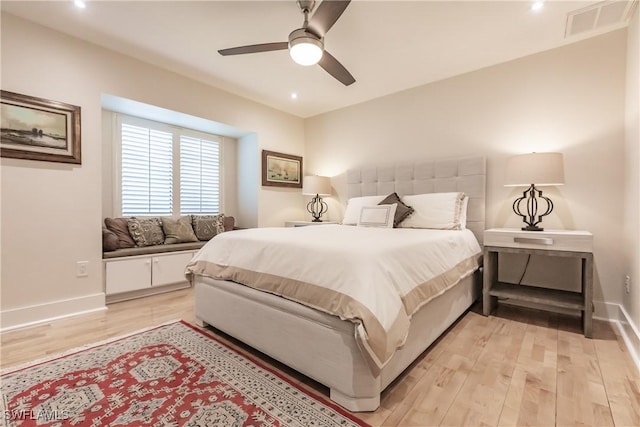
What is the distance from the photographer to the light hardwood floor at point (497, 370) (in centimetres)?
137

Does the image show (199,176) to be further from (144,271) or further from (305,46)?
(305,46)

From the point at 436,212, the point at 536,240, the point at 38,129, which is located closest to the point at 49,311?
the point at 38,129

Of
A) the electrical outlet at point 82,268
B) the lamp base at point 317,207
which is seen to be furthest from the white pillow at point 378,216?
the electrical outlet at point 82,268

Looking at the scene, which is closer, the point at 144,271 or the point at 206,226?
the point at 144,271

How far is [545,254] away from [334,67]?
239 centimetres

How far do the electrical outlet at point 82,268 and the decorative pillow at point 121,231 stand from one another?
0.40m

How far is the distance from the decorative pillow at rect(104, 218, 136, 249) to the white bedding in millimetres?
1514

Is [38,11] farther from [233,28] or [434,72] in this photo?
[434,72]

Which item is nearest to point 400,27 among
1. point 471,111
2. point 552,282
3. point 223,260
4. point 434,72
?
point 434,72

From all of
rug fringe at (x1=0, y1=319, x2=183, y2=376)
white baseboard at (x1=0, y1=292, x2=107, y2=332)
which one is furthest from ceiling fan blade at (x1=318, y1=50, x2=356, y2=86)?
white baseboard at (x1=0, y1=292, x2=107, y2=332)

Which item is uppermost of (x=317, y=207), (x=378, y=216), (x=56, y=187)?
(x=56, y=187)

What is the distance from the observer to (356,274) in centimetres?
140

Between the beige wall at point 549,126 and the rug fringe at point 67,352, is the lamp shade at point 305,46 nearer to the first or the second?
the beige wall at point 549,126

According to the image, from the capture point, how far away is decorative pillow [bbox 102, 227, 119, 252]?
3.03 m
